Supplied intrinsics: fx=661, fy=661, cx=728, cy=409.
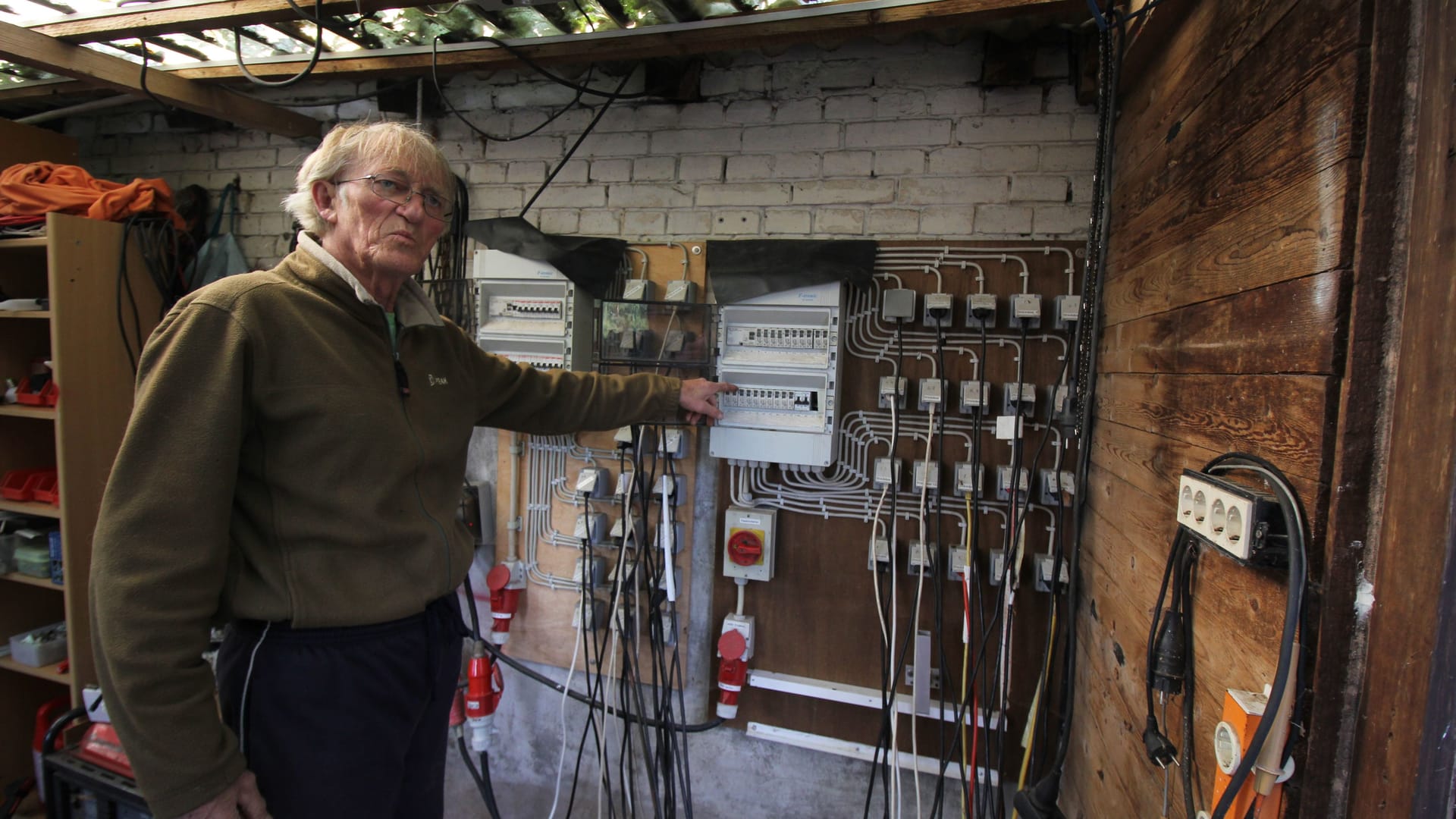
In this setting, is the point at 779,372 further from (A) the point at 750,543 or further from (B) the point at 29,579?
(B) the point at 29,579

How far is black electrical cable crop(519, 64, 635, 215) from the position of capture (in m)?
1.82

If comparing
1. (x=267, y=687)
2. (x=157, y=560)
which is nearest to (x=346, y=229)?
(x=157, y=560)

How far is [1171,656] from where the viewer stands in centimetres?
91

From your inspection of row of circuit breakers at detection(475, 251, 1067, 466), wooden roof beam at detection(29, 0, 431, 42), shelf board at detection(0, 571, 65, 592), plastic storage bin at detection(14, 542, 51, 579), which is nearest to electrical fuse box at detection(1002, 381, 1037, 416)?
row of circuit breakers at detection(475, 251, 1067, 466)

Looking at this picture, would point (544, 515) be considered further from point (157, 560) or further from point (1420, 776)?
point (1420, 776)

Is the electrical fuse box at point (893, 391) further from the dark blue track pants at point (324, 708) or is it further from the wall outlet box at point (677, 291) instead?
the dark blue track pants at point (324, 708)

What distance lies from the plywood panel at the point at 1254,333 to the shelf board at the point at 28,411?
2.93 meters

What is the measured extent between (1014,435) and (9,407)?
3019 millimetres

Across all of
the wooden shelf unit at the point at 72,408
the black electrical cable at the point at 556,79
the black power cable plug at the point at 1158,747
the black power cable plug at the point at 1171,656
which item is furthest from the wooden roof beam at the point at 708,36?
the black power cable plug at the point at 1158,747

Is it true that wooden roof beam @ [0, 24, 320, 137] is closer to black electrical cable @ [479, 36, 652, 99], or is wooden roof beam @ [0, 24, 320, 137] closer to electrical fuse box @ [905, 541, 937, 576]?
black electrical cable @ [479, 36, 652, 99]

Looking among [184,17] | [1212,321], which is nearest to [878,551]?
[1212,321]

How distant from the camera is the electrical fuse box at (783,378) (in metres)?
1.63

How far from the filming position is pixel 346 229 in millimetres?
1165

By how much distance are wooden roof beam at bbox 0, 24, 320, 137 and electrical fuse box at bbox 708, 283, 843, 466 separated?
1619mm
